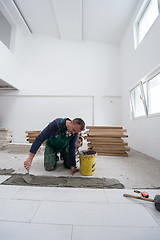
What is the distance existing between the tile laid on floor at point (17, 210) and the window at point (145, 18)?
415 cm

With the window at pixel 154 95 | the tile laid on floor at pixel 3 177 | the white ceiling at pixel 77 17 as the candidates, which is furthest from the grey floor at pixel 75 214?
the white ceiling at pixel 77 17

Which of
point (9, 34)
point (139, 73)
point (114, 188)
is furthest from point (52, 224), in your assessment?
point (9, 34)

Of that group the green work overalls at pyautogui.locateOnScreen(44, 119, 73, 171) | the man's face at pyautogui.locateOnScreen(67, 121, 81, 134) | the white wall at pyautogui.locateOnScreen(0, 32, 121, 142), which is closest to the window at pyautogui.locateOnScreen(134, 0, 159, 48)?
the white wall at pyautogui.locateOnScreen(0, 32, 121, 142)

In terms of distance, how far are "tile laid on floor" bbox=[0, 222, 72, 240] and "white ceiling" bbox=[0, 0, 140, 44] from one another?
4.67 metres

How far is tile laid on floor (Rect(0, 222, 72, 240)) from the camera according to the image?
2.13 ft

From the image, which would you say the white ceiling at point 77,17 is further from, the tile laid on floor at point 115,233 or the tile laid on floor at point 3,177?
the tile laid on floor at point 115,233

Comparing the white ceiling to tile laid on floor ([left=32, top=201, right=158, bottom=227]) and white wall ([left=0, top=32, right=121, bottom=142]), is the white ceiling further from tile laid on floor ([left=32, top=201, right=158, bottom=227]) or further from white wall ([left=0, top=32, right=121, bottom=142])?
tile laid on floor ([left=32, top=201, right=158, bottom=227])

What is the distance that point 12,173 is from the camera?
61.2 inches

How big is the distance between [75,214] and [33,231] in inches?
11.4

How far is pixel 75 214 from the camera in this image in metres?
0.83

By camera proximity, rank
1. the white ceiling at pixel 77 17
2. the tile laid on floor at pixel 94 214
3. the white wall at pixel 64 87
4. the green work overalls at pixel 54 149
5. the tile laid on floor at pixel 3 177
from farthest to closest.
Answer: the white wall at pixel 64 87 < the white ceiling at pixel 77 17 < the green work overalls at pixel 54 149 < the tile laid on floor at pixel 3 177 < the tile laid on floor at pixel 94 214

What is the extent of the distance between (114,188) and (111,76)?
4.30m

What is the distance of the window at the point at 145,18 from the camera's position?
2733mm

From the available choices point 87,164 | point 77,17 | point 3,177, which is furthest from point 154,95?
point 77,17
